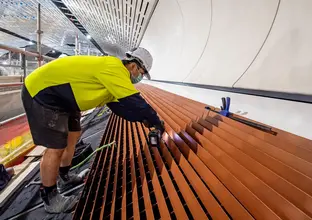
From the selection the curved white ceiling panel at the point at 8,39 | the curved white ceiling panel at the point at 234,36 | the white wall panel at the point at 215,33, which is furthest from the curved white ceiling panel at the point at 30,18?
the curved white ceiling panel at the point at 234,36

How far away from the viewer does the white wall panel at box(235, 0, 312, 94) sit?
124cm

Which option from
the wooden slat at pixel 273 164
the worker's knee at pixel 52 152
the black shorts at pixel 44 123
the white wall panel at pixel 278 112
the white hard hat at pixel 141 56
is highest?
the white hard hat at pixel 141 56

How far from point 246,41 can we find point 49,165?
1995 mm

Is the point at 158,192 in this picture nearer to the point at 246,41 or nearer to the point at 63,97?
the point at 63,97

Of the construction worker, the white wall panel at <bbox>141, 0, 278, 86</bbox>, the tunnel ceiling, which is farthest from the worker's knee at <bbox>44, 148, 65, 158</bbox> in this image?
the tunnel ceiling

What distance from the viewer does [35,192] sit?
1768 mm

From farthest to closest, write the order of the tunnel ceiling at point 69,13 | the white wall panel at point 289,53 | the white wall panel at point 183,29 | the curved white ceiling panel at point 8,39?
the curved white ceiling panel at point 8,39 < the tunnel ceiling at point 69,13 < the white wall panel at point 183,29 < the white wall panel at point 289,53

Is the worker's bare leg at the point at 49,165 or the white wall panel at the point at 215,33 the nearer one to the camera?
the worker's bare leg at the point at 49,165

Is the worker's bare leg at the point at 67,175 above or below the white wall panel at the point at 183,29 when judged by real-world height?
below

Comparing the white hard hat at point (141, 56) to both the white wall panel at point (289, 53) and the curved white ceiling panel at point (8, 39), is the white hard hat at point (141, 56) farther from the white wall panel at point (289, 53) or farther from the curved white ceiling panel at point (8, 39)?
the curved white ceiling panel at point (8, 39)

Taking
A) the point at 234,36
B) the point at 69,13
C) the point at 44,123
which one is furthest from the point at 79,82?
the point at 69,13

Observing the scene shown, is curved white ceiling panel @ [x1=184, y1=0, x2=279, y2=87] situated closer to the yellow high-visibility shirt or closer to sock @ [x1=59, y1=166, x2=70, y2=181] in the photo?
the yellow high-visibility shirt

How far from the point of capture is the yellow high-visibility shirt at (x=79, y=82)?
1.41 m

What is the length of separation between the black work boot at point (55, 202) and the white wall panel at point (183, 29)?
2.41 metres
